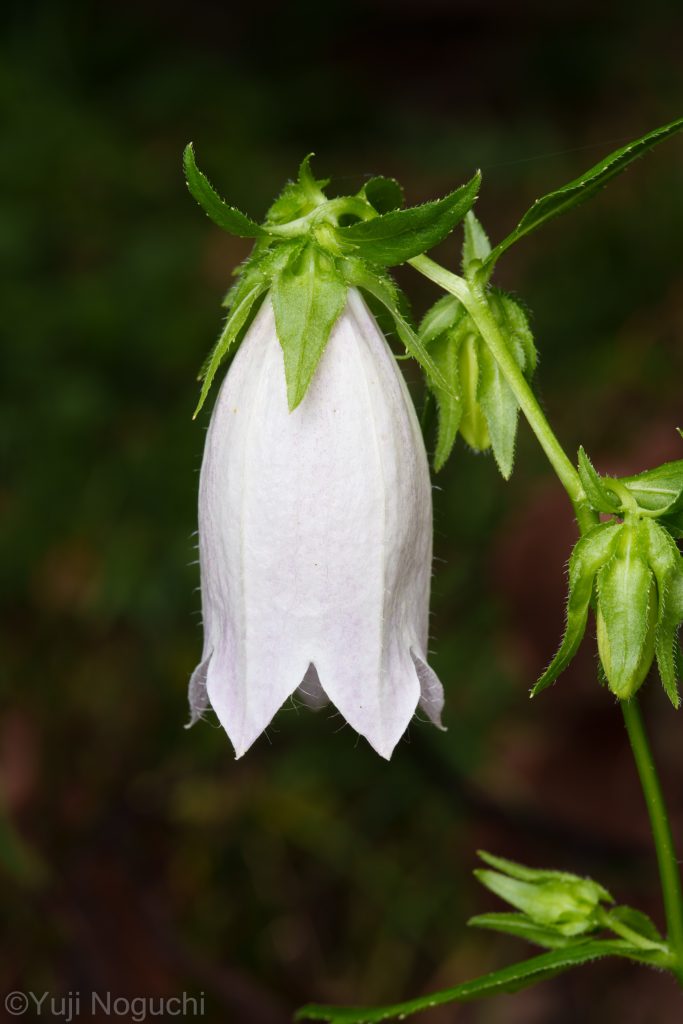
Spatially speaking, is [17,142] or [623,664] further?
[17,142]

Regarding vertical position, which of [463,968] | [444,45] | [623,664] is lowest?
[463,968]

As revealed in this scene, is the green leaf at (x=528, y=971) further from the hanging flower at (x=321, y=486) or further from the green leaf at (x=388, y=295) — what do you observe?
the green leaf at (x=388, y=295)

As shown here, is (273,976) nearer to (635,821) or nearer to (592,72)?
(635,821)

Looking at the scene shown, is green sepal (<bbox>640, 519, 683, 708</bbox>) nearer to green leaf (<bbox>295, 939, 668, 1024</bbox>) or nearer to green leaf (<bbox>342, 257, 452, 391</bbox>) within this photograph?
Answer: green leaf (<bbox>342, 257, 452, 391</bbox>)

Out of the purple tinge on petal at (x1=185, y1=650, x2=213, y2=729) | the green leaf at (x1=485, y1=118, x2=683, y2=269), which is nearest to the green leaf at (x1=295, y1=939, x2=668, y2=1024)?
the purple tinge on petal at (x1=185, y1=650, x2=213, y2=729)

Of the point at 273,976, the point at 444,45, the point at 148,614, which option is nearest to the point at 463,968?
the point at 273,976

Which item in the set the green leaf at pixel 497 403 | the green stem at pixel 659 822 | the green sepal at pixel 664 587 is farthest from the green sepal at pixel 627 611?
the green leaf at pixel 497 403

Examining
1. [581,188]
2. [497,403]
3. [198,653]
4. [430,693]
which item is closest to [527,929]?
[430,693]
